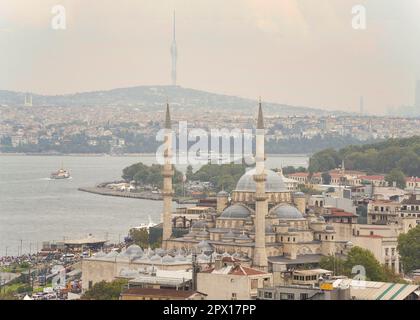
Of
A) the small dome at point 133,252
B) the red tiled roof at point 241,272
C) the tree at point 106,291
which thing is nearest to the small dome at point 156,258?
the small dome at point 133,252

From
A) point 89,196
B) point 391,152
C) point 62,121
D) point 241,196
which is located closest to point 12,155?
point 62,121

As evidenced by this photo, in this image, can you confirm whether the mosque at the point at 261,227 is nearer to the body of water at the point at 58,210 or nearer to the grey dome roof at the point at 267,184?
the grey dome roof at the point at 267,184

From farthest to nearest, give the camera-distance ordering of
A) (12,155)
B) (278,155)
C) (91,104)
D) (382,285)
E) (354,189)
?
(91,104)
(12,155)
(278,155)
(354,189)
(382,285)

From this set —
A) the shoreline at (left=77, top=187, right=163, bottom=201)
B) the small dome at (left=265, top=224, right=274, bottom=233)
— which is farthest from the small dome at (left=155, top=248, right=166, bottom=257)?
the shoreline at (left=77, top=187, right=163, bottom=201)

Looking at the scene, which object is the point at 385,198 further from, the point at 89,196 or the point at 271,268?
the point at 89,196

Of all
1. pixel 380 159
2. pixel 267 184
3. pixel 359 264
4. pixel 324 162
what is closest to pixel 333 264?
pixel 359 264

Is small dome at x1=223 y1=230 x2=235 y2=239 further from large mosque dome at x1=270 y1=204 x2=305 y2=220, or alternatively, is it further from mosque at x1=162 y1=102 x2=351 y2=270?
large mosque dome at x1=270 y1=204 x2=305 y2=220

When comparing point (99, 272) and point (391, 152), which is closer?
point (99, 272)

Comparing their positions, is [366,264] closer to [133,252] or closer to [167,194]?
[133,252]
